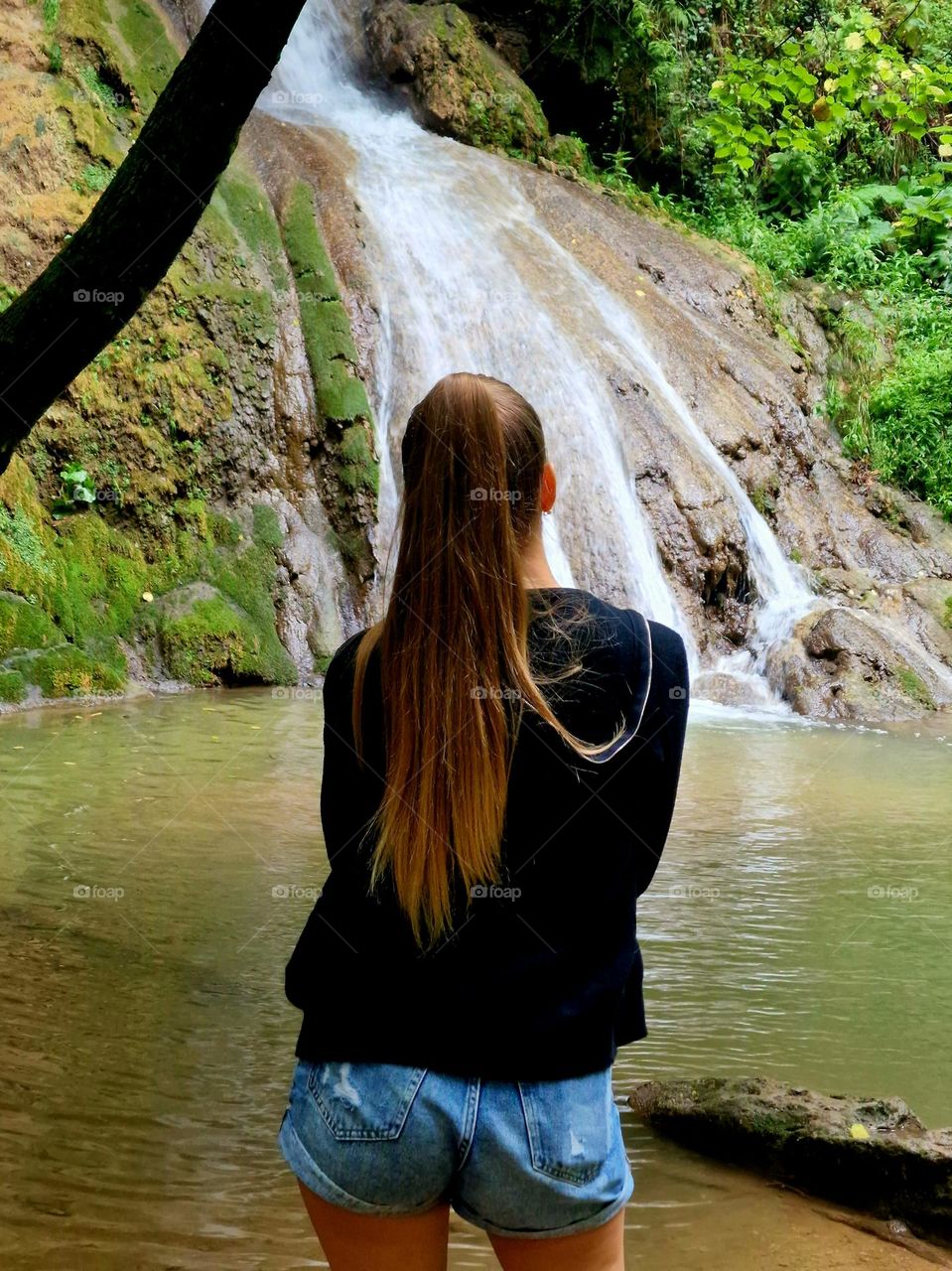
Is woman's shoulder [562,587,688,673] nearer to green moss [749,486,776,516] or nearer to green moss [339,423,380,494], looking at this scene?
green moss [339,423,380,494]

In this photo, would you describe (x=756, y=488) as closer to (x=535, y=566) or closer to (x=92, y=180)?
(x=92, y=180)

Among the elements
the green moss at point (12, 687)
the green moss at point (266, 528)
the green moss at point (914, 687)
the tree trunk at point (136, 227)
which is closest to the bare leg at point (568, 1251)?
the tree trunk at point (136, 227)

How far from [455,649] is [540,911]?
1.10 feet

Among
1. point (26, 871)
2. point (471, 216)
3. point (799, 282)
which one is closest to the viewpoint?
point (26, 871)

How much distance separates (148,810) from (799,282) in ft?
46.9

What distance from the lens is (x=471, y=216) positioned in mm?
14586

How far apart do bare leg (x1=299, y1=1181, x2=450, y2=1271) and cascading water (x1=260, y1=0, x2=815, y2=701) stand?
10.0 metres

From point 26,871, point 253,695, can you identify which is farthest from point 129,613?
point 26,871

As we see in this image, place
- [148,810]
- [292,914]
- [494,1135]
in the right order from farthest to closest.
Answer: [148,810] → [292,914] → [494,1135]

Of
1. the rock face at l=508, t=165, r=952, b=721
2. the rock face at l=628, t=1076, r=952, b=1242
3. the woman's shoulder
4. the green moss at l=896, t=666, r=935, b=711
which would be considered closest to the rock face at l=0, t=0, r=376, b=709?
the rock face at l=508, t=165, r=952, b=721

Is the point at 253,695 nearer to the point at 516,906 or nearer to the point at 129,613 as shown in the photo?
the point at 129,613

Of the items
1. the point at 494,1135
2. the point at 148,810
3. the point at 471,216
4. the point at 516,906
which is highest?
the point at 471,216

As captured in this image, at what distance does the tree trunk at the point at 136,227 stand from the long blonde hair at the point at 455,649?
157 centimetres

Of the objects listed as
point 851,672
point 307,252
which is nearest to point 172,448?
point 307,252
